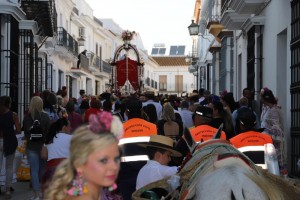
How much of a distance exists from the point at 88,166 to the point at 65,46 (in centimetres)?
2977

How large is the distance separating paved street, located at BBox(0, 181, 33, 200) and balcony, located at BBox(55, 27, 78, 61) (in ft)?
60.7

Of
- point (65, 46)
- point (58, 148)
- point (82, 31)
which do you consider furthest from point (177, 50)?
point (58, 148)

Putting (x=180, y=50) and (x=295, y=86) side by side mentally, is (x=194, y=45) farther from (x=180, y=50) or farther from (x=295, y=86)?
(x=180, y=50)

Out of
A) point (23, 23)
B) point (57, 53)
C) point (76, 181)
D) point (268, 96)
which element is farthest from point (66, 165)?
point (57, 53)

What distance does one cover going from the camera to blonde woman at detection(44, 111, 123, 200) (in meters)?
3.02

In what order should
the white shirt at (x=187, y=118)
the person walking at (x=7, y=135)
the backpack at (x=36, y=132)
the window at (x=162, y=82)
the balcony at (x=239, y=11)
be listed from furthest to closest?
the window at (x=162, y=82) < the balcony at (x=239, y=11) < the white shirt at (x=187, y=118) < the person walking at (x=7, y=135) < the backpack at (x=36, y=132)

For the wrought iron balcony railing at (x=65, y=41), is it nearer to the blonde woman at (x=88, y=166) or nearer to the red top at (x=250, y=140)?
the red top at (x=250, y=140)

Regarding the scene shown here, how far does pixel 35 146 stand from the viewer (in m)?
10.4

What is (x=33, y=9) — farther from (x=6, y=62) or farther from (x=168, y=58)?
(x=168, y=58)

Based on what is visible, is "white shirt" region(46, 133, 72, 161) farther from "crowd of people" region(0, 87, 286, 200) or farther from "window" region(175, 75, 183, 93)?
"window" region(175, 75, 183, 93)

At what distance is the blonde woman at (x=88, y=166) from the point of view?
3020 millimetres

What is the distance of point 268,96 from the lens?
31.9 feet

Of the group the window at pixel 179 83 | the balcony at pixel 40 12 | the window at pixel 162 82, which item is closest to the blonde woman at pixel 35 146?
the balcony at pixel 40 12

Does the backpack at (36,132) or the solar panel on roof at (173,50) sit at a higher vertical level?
the solar panel on roof at (173,50)
